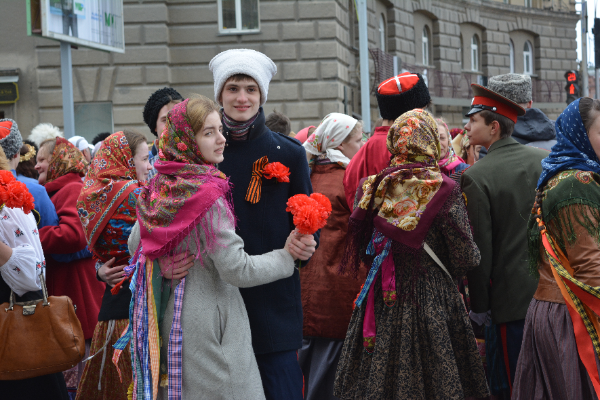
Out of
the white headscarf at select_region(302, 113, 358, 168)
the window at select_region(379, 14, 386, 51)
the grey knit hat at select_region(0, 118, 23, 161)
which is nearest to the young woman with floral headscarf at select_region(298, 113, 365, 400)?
the white headscarf at select_region(302, 113, 358, 168)

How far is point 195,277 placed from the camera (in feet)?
→ 9.31

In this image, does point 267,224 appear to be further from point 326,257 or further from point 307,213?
point 326,257

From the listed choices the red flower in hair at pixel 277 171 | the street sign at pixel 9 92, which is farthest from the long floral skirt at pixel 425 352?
the street sign at pixel 9 92

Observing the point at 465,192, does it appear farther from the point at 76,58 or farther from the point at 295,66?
the point at 76,58

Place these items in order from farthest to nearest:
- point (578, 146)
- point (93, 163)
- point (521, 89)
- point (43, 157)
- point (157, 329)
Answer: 1. point (43, 157)
2. point (521, 89)
3. point (93, 163)
4. point (578, 146)
5. point (157, 329)

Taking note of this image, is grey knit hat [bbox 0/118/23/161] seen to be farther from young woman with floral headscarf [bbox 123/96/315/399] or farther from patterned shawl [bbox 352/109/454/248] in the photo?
patterned shawl [bbox 352/109/454/248]

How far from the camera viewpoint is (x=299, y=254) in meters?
2.90

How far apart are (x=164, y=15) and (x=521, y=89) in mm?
11467

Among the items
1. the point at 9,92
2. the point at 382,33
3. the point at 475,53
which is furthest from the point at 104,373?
the point at 475,53

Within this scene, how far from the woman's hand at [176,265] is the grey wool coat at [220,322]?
0.10 ft

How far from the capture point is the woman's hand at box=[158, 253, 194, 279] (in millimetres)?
2799

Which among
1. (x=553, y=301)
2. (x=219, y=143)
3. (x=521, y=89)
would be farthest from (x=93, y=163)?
(x=521, y=89)

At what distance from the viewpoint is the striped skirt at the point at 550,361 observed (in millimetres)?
2992

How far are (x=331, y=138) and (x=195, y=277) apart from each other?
230 cm
